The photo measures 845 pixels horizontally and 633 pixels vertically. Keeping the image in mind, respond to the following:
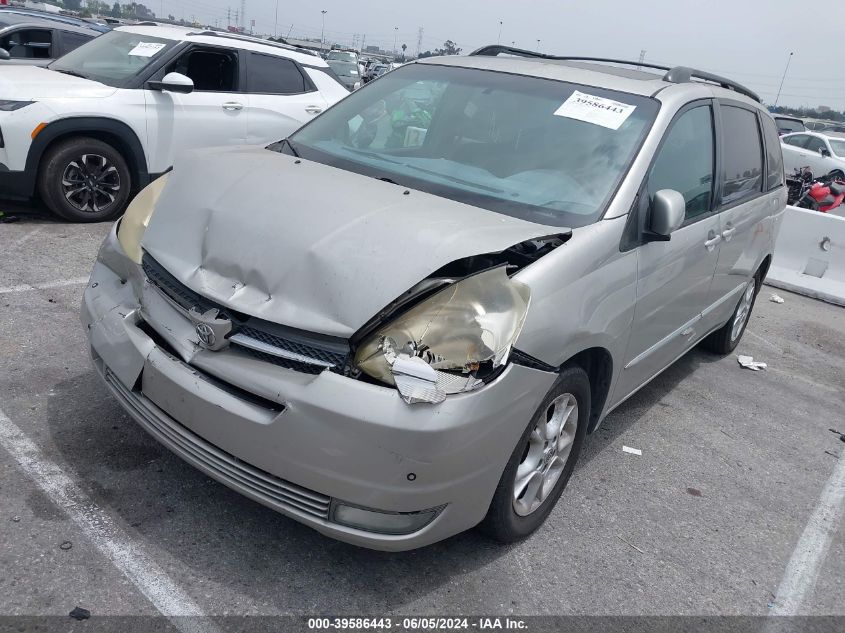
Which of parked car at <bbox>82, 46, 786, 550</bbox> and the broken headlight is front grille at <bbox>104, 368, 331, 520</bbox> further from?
the broken headlight

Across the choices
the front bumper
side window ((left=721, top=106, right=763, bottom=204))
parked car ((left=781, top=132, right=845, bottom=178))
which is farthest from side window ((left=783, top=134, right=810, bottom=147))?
the front bumper

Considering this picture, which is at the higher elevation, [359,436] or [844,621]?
[359,436]

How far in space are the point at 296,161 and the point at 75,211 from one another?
3.89 m

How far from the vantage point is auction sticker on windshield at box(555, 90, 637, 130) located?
345 centimetres

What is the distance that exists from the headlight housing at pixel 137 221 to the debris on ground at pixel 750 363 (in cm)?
444

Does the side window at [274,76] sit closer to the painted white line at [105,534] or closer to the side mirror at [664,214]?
the painted white line at [105,534]

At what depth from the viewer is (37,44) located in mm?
9211

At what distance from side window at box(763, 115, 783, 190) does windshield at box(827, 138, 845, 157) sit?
52.6 feet

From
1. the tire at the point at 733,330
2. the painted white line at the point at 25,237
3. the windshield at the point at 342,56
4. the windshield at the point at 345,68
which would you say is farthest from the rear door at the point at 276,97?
the windshield at the point at 342,56

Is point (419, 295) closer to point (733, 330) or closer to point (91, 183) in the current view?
point (733, 330)

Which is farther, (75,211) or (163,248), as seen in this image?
(75,211)

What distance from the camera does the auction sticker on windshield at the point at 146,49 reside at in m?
6.91

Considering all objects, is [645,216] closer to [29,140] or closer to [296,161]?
[296,161]

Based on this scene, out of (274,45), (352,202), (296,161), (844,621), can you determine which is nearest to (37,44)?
(274,45)
